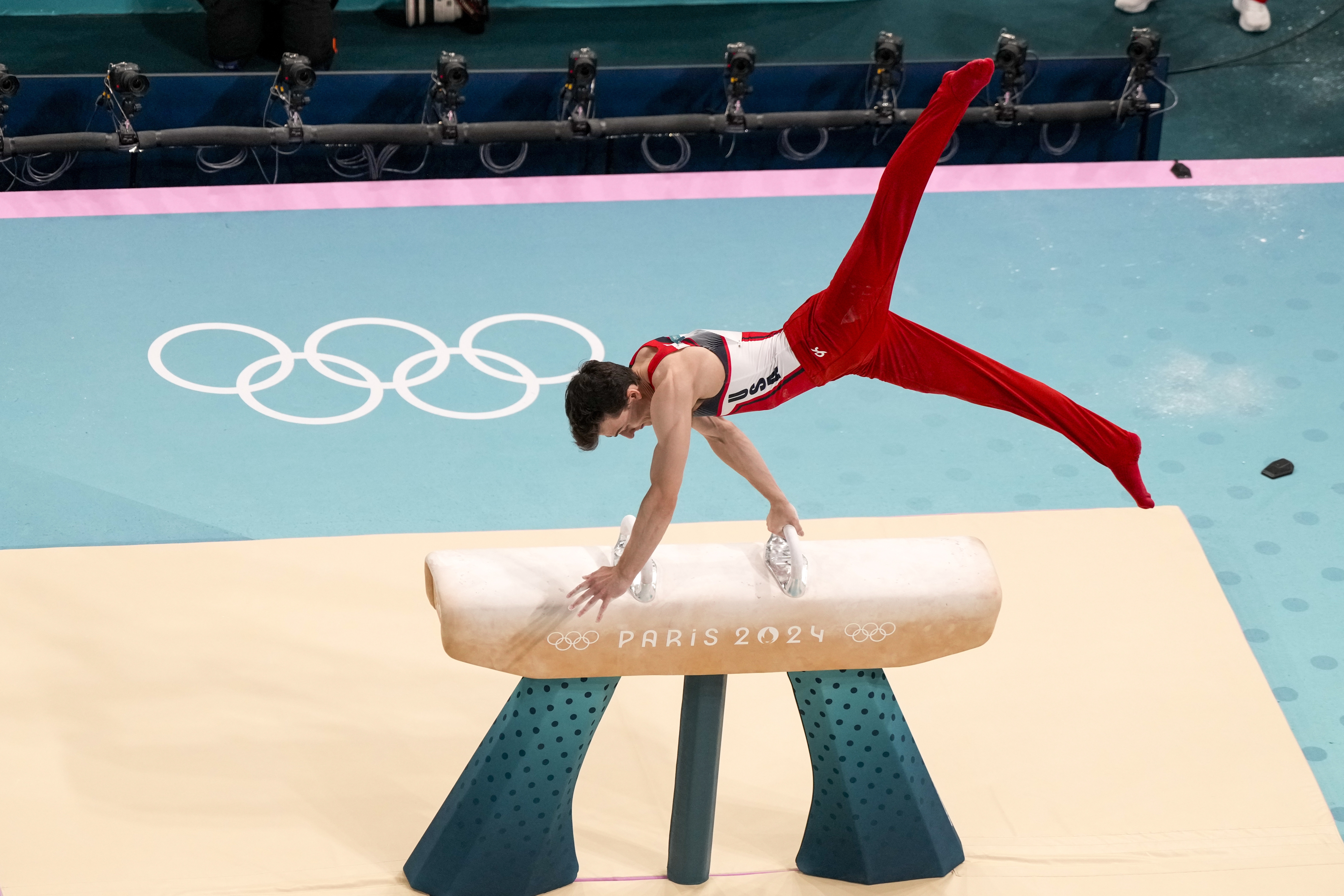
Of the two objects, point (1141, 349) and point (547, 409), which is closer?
point (547, 409)

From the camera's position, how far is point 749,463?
3656 mm

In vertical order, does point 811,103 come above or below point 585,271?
above

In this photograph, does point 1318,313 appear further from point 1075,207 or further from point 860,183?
point 860,183

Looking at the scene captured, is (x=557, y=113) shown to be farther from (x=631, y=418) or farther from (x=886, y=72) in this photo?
(x=631, y=418)

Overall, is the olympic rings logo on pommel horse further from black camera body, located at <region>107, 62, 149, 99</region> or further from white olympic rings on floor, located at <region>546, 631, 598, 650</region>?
white olympic rings on floor, located at <region>546, 631, 598, 650</region>

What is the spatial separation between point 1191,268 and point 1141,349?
73cm

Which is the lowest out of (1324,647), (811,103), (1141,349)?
(1324,647)

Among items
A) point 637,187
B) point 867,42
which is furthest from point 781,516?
point 867,42

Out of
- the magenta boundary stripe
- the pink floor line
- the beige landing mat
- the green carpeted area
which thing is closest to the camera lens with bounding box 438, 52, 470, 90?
the magenta boundary stripe

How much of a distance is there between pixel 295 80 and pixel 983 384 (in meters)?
4.22

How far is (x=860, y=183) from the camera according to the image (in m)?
7.03

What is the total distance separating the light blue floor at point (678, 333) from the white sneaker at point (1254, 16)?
6.47 feet

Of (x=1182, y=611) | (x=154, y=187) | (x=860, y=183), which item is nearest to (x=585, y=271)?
(x=860, y=183)

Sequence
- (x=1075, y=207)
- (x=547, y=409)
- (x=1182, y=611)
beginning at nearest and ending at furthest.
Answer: (x=1182, y=611) → (x=547, y=409) → (x=1075, y=207)
